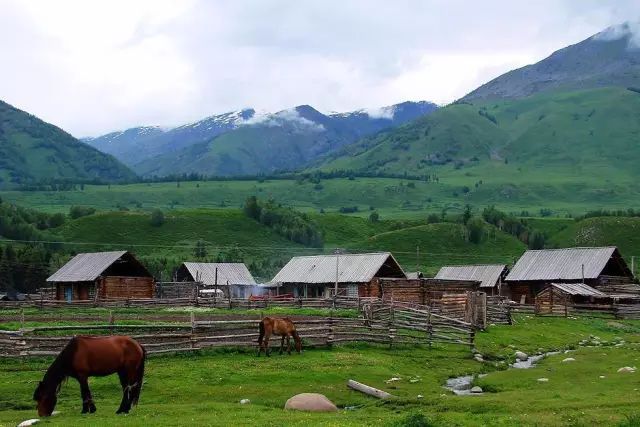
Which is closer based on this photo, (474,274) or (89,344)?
(89,344)

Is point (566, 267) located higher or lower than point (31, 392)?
higher

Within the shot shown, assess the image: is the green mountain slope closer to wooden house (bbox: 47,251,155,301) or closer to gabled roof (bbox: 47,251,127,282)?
wooden house (bbox: 47,251,155,301)

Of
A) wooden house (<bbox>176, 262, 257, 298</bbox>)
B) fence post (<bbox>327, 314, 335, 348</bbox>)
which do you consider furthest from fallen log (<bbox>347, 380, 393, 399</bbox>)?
wooden house (<bbox>176, 262, 257, 298</bbox>)

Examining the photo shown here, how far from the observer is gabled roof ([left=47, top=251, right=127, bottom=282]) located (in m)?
76.7

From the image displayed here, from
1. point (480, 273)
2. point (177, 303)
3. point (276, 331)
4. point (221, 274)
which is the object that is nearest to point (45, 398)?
point (276, 331)

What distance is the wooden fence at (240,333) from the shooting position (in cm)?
3228

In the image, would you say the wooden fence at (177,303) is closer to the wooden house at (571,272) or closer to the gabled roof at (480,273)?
the wooden house at (571,272)

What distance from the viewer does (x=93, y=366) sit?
22734mm

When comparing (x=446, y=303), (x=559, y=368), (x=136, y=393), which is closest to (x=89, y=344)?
(x=136, y=393)

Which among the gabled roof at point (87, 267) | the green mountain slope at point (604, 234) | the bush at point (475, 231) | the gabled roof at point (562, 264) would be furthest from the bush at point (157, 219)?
the gabled roof at point (562, 264)

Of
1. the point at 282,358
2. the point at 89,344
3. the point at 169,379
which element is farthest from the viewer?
the point at 282,358

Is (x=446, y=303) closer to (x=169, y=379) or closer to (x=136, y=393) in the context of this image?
(x=169, y=379)

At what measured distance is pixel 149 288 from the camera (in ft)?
270

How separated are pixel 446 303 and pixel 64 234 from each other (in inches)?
5084
